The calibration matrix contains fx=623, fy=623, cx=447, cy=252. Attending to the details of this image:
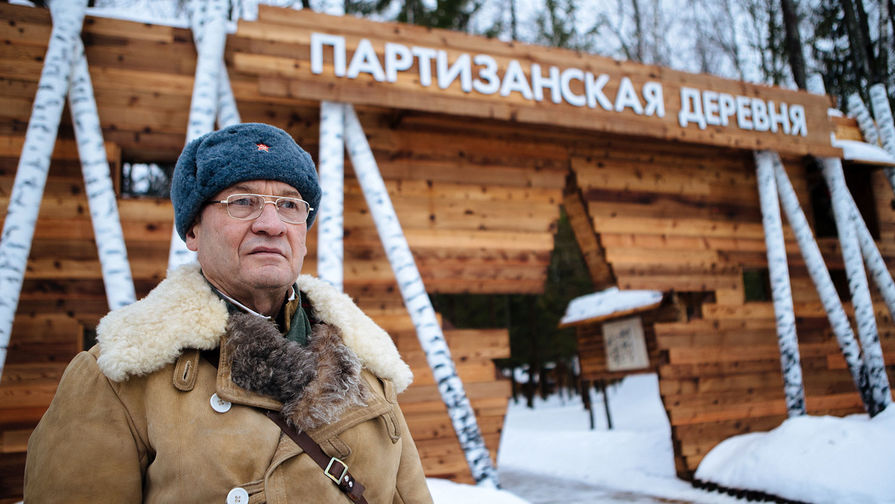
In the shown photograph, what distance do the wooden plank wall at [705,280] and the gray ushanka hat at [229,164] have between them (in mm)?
5518

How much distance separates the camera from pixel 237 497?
1.51 meters

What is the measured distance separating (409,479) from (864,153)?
8.56 m

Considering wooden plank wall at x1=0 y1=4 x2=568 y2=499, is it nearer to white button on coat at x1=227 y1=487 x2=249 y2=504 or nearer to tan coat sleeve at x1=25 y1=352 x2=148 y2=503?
tan coat sleeve at x1=25 y1=352 x2=148 y2=503

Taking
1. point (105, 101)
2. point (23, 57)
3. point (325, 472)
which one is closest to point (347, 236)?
point (105, 101)

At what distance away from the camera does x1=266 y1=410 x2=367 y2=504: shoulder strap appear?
5.32 ft

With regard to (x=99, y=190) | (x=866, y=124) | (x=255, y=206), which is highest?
(x=866, y=124)

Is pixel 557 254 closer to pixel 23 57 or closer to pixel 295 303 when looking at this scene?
pixel 23 57

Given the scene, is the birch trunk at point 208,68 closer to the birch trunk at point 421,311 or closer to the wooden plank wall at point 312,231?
the wooden plank wall at point 312,231

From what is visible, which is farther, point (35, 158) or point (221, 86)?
point (221, 86)

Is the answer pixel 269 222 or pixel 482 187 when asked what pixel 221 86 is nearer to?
pixel 482 187

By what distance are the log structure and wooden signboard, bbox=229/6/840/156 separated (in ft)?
0.07

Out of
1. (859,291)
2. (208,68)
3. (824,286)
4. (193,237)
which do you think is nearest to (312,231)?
(208,68)

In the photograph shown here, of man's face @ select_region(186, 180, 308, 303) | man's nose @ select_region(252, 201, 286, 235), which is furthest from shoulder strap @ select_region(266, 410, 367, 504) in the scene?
man's nose @ select_region(252, 201, 286, 235)

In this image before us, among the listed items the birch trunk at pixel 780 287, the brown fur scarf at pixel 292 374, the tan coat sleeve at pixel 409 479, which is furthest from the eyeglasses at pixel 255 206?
the birch trunk at pixel 780 287
